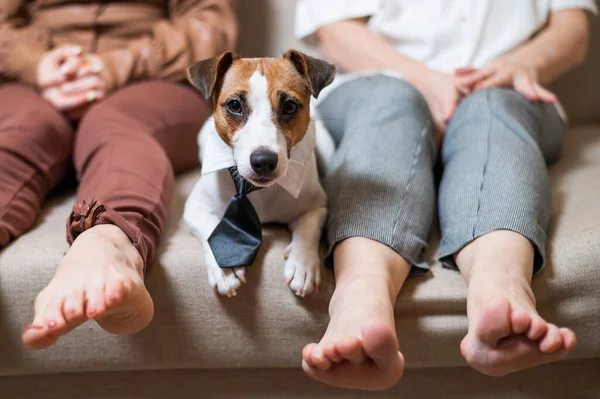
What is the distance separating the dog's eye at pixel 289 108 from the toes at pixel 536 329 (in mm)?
457

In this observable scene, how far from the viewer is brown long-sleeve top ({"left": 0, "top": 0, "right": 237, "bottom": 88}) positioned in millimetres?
1418

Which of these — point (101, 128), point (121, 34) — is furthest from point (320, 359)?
point (121, 34)

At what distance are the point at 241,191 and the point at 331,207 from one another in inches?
6.2

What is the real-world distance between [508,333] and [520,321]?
29 millimetres

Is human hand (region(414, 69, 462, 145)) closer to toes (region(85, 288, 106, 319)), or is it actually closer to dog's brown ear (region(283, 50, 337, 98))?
dog's brown ear (region(283, 50, 337, 98))

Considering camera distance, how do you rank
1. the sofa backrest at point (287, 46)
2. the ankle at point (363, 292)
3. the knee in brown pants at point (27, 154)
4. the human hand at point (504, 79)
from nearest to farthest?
the ankle at point (363, 292) < the knee in brown pants at point (27, 154) < the human hand at point (504, 79) < the sofa backrest at point (287, 46)

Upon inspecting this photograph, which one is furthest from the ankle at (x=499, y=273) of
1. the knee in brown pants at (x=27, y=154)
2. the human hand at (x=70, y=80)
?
the human hand at (x=70, y=80)

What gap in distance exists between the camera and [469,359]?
2.85 ft

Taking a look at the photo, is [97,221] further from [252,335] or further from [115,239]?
[252,335]

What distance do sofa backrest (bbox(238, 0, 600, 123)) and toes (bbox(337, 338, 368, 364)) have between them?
3.52 ft

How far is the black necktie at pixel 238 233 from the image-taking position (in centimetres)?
101

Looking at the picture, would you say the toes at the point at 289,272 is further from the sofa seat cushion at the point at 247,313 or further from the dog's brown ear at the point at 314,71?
the dog's brown ear at the point at 314,71

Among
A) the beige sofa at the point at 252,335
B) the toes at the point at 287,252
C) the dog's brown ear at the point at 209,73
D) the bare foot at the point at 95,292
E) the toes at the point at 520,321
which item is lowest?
the beige sofa at the point at 252,335

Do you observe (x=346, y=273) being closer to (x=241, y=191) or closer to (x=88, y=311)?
(x=241, y=191)
